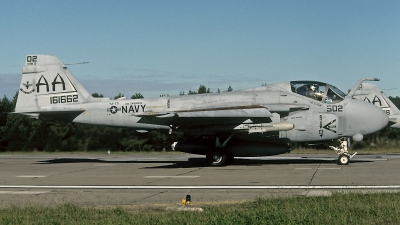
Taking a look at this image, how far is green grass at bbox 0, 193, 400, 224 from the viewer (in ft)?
26.3

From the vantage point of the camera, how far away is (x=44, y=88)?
928 inches

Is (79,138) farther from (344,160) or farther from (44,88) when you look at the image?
(344,160)

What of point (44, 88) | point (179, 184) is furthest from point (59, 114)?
point (179, 184)

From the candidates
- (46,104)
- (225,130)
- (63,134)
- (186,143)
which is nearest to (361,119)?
(225,130)

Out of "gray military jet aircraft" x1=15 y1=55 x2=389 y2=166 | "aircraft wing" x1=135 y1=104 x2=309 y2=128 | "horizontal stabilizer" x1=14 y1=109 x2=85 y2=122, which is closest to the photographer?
"aircraft wing" x1=135 y1=104 x2=309 y2=128

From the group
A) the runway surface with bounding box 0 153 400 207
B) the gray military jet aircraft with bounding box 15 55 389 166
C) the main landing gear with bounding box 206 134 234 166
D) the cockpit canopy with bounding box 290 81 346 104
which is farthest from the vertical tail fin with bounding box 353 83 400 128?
the main landing gear with bounding box 206 134 234 166

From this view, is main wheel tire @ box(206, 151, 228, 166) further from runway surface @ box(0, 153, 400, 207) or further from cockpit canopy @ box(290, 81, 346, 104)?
cockpit canopy @ box(290, 81, 346, 104)

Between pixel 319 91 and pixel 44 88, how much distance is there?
12.7m

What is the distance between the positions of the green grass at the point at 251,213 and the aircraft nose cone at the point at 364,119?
34.5 ft

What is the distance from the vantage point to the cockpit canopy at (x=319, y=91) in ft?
67.6

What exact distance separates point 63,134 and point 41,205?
72.6 ft

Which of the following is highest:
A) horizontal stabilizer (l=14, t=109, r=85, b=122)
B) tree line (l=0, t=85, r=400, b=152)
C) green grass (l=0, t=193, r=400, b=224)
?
horizontal stabilizer (l=14, t=109, r=85, b=122)

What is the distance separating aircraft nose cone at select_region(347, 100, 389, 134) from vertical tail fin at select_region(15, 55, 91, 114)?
12.0 m

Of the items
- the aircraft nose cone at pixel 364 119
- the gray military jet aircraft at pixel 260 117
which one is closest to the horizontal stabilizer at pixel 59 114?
the gray military jet aircraft at pixel 260 117
